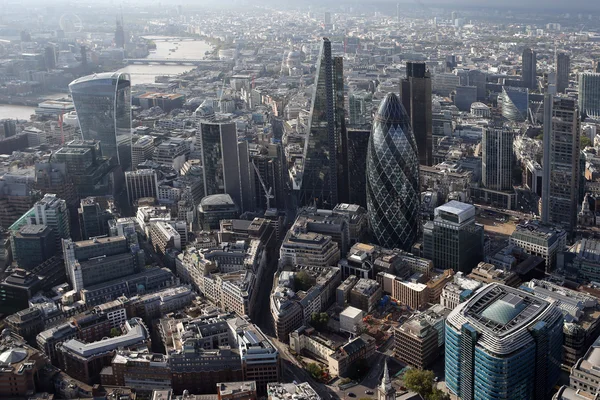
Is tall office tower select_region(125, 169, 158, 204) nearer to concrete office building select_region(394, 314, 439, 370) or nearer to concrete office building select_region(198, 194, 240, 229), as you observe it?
concrete office building select_region(198, 194, 240, 229)

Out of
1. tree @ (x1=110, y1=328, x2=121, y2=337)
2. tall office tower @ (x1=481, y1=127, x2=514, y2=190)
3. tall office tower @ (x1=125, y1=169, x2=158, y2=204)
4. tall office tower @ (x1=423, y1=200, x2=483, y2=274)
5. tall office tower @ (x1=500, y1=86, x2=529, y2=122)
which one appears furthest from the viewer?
tall office tower @ (x1=500, y1=86, x2=529, y2=122)

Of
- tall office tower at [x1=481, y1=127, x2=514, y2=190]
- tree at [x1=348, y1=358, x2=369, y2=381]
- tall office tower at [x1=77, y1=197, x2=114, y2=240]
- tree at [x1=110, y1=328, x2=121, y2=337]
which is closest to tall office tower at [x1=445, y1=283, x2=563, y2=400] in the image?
tree at [x1=348, y1=358, x2=369, y2=381]

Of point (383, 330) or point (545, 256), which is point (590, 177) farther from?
point (383, 330)

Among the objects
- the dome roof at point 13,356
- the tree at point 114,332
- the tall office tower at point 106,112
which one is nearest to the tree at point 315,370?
the tree at point 114,332

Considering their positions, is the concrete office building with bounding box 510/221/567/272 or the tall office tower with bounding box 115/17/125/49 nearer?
the concrete office building with bounding box 510/221/567/272

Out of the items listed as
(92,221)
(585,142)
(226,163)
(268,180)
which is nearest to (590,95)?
(585,142)

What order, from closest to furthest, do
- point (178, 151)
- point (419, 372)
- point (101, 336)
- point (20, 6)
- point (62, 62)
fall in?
1. point (419, 372)
2. point (101, 336)
3. point (178, 151)
4. point (62, 62)
5. point (20, 6)


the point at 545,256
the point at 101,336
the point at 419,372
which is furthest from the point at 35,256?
the point at 545,256

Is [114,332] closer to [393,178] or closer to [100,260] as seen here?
[100,260]
